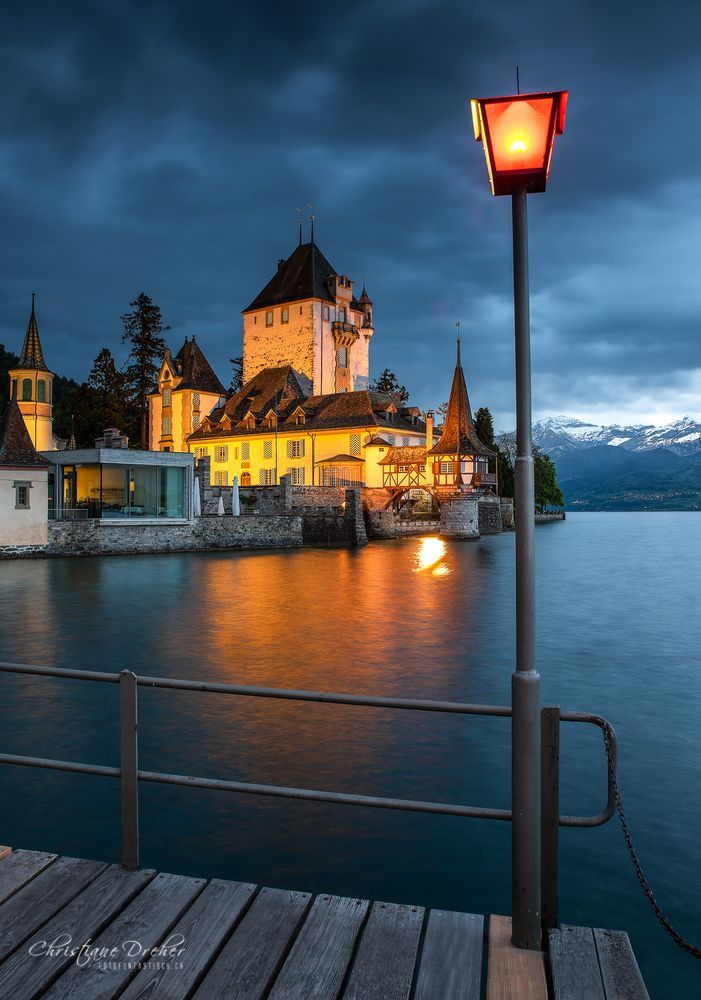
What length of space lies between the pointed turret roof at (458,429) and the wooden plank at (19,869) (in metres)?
62.8

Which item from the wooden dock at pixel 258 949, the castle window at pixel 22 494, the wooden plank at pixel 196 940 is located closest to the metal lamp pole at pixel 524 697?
the wooden dock at pixel 258 949

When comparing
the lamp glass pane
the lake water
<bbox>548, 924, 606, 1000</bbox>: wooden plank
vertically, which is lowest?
the lake water

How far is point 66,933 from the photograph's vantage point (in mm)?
3986

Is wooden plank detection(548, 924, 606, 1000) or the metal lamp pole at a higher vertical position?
the metal lamp pole

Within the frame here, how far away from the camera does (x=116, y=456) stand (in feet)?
150

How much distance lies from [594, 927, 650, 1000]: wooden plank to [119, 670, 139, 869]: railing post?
2.64 metres

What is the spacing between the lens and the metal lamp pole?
3977mm

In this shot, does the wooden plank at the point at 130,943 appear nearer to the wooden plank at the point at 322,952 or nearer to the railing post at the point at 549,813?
the wooden plank at the point at 322,952

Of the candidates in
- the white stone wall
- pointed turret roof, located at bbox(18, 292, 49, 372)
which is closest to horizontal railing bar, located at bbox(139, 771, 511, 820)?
the white stone wall

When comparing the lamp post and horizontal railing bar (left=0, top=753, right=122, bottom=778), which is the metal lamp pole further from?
horizontal railing bar (left=0, top=753, right=122, bottom=778)

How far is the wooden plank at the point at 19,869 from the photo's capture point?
445 cm

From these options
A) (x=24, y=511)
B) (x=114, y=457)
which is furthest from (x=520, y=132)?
(x=114, y=457)

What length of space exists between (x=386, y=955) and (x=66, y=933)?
163 centimetres

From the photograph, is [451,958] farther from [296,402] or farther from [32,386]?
[296,402]
